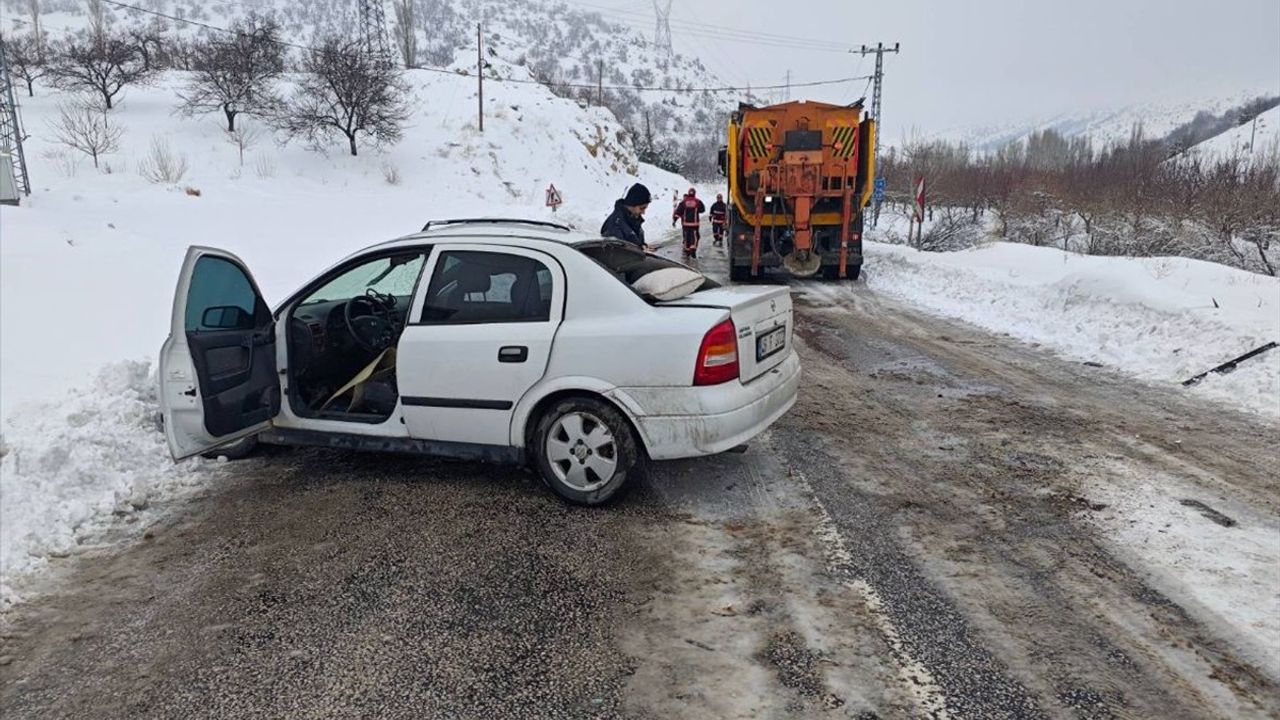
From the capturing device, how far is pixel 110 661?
2961 mm

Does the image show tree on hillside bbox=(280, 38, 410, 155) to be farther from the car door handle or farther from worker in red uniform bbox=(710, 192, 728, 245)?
the car door handle

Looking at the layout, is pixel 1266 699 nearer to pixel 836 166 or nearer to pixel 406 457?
pixel 406 457

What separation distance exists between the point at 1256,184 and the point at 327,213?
2602 centimetres

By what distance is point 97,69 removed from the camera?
29344 millimetres

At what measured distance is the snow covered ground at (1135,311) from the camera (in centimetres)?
689

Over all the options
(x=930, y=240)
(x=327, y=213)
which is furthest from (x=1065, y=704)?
(x=930, y=240)

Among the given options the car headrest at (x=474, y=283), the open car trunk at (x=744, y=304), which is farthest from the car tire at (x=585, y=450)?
the car headrest at (x=474, y=283)

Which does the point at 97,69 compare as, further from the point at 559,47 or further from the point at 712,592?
the point at 559,47

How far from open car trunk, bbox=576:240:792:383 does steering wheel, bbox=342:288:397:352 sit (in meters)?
1.79

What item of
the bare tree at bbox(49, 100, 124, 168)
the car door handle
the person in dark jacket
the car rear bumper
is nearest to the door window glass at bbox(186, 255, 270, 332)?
the car door handle

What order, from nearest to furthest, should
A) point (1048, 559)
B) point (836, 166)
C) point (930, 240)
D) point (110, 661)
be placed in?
point (110, 661), point (1048, 559), point (836, 166), point (930, 240)

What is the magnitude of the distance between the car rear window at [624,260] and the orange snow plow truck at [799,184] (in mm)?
8851

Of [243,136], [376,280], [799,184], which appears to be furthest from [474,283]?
[243,136]

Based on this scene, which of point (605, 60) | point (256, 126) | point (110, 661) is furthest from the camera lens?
point (605, 60)
